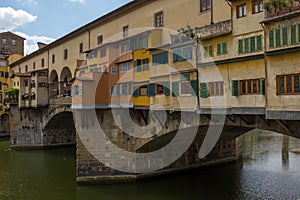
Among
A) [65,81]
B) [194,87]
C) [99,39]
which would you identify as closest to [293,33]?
[194,87]

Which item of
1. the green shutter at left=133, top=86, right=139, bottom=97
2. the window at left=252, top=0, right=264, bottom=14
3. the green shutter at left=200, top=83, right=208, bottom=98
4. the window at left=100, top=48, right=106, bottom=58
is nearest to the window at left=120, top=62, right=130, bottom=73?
the green shutter at left=133, top=86, right=139, bottom=97

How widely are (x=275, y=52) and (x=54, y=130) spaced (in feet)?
105

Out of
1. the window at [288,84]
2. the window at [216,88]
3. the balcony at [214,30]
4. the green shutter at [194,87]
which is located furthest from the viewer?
the green shutter at [194,87]

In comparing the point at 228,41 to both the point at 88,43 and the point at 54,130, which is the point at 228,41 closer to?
the point at 88,43

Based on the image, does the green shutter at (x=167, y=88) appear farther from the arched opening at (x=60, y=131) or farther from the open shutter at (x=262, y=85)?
the arched opening at (x=60, y=131)

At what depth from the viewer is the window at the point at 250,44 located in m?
11.7

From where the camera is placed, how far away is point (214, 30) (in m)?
14.2

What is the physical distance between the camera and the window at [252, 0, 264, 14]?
11.8 meters

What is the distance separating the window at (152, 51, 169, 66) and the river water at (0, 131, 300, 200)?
7.95 meters

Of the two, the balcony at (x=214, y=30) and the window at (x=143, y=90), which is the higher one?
the balcony at (x=214, y=30)

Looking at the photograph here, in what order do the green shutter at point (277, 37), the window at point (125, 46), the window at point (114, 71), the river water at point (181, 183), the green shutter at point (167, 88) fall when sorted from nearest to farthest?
1. the green shutter at point (277, 37)
2. the green shutter at point (167, 88)
3. the river water at point (181, 183)
4. the window at point (125, 46)
5. the window at point (114, 71)

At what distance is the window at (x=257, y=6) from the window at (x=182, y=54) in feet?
11.9

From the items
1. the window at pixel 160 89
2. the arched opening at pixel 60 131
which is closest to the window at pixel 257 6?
the window at pixel 160 89

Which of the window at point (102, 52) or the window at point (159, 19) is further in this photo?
the window at point (102, 52)
